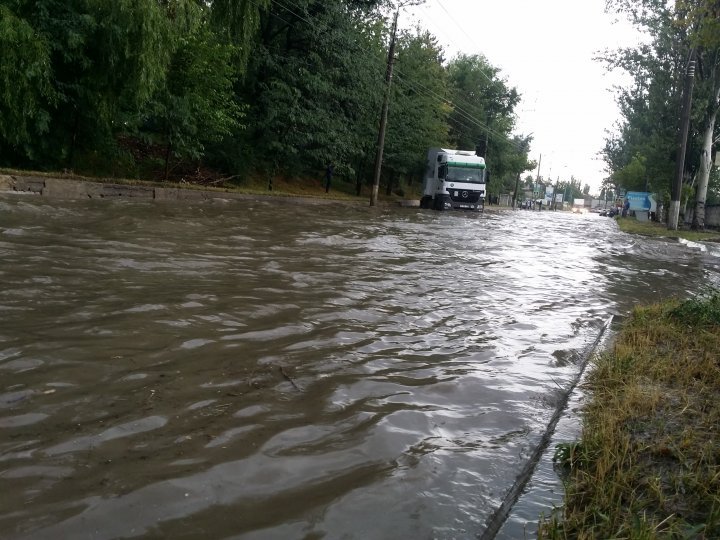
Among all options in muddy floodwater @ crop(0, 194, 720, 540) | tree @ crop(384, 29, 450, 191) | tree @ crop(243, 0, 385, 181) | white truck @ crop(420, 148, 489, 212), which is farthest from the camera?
tree @ crop(384, 29, 450, 191)

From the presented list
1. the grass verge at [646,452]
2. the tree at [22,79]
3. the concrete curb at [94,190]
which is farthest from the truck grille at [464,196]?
the grass verge at [646,452]

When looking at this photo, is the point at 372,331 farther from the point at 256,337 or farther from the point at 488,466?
the point at 488,466

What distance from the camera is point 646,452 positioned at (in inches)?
127

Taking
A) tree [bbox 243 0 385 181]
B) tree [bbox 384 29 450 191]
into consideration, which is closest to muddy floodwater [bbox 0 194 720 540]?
tree [bbox 243 0 385 181]

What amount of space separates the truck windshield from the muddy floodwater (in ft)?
76.1

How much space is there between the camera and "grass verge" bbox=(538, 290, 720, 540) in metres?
2.53

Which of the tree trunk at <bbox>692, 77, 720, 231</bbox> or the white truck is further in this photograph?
the white truck

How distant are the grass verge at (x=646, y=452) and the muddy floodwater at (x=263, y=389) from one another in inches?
12.6

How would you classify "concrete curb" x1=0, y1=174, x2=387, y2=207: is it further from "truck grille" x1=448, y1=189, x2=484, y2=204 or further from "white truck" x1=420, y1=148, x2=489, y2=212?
"truck grille" x1=448, y1=189, x2=484, y2=204

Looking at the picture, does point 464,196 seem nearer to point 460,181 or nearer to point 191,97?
point 460,181

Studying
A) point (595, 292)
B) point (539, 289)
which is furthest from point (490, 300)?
point (595, 292)

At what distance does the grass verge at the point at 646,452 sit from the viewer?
253 cm

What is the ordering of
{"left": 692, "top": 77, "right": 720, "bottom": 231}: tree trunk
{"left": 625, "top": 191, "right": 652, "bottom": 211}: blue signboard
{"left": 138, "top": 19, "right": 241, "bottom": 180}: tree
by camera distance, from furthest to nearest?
{"left": 625, "top": 191, "right": 652, "bottom": 211}: blue signboard < {"left": 692, "top": 77, "right": 720, "bottom": 231}: tree trunk < {"left": 138, "top": 19, "right": 241, "bottom": 180}: tree

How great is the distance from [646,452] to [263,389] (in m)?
2.37
